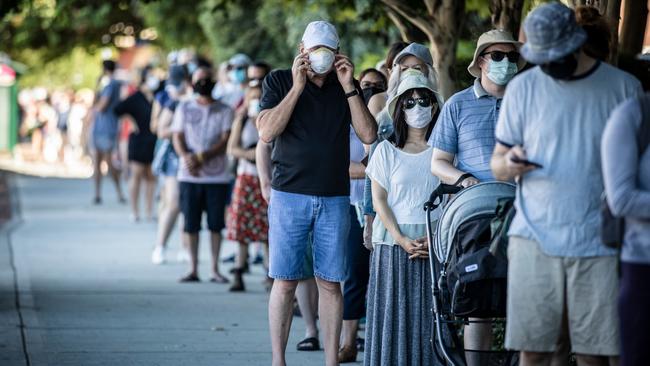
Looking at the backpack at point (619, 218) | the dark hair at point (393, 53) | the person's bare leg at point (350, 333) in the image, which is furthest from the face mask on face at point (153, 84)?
the backpack at point (619, 218)

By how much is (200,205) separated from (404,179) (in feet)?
17.6

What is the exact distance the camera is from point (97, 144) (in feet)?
72.0

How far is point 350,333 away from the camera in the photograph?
355 inches

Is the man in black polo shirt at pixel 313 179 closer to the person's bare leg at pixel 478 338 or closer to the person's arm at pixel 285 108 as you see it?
the person's arm at pixel 285 108

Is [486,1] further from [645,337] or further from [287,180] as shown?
[645,337]

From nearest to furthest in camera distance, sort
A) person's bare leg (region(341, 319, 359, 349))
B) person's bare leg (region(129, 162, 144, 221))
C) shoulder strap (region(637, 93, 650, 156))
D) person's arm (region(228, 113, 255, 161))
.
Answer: shoulder strap (region(637, 93, 650, 156)), person's bare leg (region(341, 319, 359, 349)), person's arm (region(228, 113, 255, 161)), person's bare leg (region(129, 162, 144, 221))

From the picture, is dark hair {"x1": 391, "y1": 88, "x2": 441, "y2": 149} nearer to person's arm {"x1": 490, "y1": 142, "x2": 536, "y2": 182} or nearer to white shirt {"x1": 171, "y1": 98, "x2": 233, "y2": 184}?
person's arm {"x1": 490, "y1": 142, "x2": 536, "y2": 182}

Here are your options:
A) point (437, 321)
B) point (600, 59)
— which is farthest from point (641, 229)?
point (437, 321)

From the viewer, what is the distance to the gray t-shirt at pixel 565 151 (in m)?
5.50

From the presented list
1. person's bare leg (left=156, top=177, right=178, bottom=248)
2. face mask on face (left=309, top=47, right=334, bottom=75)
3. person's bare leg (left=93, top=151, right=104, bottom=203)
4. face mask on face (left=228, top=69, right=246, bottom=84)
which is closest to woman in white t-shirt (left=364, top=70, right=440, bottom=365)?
face mask on face (left=309, top=47, right=334, bottom=75)

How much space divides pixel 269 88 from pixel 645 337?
3.30m

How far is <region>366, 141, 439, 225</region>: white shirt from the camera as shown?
749 cm

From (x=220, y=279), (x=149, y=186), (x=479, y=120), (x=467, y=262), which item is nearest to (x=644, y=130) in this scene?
(x=467, y=262)

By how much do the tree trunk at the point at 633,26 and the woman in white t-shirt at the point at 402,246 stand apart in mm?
4089
